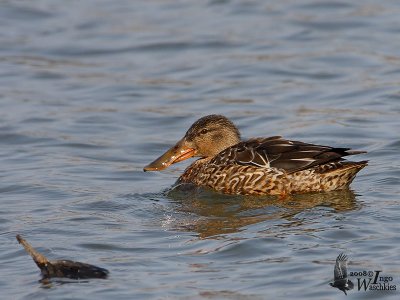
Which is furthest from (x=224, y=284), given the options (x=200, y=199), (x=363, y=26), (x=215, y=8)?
(x=215, y=8)

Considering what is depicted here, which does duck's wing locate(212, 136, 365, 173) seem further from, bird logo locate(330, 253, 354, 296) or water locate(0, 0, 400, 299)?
bird logo locate(330, 253, 354, 296)

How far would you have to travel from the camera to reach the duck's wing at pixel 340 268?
822 cm

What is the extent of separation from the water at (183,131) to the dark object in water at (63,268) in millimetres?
114

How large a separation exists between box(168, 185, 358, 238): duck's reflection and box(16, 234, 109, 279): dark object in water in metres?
1.53

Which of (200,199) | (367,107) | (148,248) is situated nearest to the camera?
(148,248)

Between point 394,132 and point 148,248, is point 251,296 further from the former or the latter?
point 394,132

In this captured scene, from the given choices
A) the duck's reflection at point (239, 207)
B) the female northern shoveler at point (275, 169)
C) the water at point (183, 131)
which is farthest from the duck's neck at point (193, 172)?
the water at point (183, 131)

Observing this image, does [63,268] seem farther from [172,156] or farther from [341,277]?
[172,156]

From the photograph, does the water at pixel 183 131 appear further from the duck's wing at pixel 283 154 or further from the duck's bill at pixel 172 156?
the duck's wing at pixel 283 154

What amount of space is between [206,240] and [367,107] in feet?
20.8

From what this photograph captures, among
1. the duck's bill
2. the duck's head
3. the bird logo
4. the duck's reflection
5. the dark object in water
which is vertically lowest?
the bird logo

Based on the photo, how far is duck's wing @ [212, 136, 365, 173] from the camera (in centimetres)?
1088

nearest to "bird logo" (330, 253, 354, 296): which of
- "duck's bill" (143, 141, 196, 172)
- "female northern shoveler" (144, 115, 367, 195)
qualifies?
"female northern shoveler" (144, 115, 367, 195)

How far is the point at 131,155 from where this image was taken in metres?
13.6
